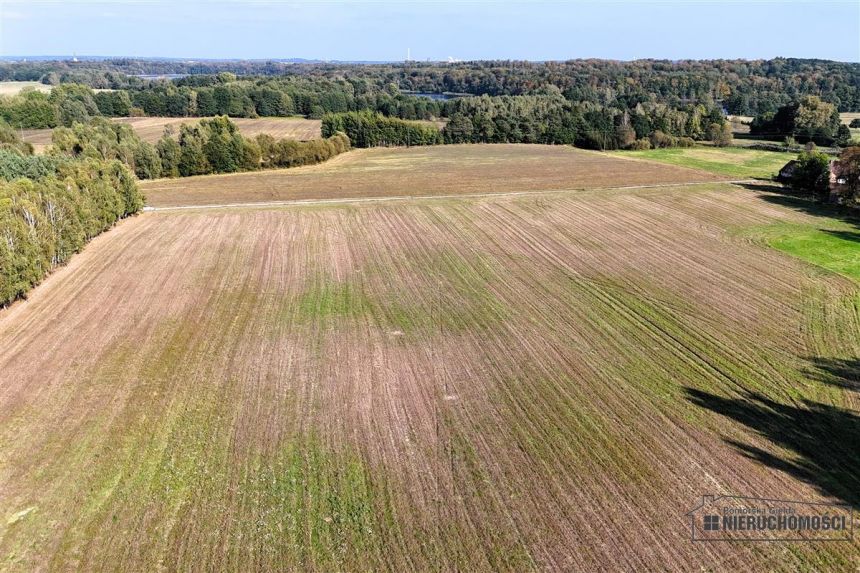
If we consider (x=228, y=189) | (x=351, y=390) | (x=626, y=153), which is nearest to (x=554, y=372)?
(x=351, y=390)

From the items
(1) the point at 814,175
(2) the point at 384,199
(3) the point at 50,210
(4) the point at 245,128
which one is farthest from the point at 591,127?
(3) the point at 50,210

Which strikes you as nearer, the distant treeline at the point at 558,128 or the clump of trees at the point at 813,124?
the clump of trees at the point at 813,124

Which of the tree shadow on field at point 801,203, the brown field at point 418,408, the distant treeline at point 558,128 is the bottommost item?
the brown field at point 418,408

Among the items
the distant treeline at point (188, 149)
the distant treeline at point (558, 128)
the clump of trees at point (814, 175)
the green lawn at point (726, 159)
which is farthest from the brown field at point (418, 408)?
the distant treeline at point (558, 128)

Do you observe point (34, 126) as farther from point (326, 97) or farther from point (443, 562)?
point (443, 562)

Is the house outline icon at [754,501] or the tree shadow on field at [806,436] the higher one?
the tree shadow on field at [806,436]

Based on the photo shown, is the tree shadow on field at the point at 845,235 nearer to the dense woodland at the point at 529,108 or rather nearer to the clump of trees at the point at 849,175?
the clump of trees at the point at 849,175

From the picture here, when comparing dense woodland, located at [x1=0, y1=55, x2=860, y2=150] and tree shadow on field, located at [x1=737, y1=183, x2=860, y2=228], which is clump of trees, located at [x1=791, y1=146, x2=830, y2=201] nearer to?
tree shadow on field, located at [x1=737, y1=183, x2=860, y2=228]
